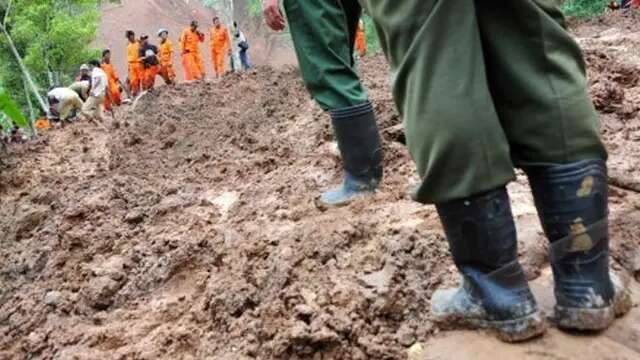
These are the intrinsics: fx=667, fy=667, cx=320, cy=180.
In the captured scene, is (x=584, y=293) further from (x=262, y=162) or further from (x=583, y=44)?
(x=583, y=44)

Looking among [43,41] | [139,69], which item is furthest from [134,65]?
[43,41]

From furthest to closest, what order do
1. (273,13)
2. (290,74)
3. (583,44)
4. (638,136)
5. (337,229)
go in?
(290,74)
(583,44)
(638,136)
(273,13)
(337,229)

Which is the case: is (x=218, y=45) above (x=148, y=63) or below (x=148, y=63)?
below

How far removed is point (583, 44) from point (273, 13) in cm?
394

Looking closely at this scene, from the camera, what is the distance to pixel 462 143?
1340 millimetres

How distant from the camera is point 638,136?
2.80 meters

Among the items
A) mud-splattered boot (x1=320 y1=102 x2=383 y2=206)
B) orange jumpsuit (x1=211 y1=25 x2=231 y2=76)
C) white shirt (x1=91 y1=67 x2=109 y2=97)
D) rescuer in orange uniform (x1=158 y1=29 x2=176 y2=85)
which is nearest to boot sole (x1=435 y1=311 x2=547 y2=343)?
mud-splattered boot (x1=320 y1=102 x2=383 y2=206)

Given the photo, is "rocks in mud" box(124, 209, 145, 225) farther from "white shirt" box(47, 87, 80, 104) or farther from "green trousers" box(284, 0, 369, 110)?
"white shirt" box(47, 87, 80, 104)

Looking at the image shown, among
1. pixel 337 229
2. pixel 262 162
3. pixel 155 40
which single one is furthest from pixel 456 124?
→ pixel 155 40

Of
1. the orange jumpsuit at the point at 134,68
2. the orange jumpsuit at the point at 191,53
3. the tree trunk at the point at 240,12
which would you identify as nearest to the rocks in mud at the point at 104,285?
the orange jumpsuit at the point at 134,68

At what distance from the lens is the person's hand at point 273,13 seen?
247cm

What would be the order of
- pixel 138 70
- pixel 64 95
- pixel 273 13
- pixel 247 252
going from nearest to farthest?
pixel 247 252
pixel 273 13
pixel 64 95
pixel 138 70

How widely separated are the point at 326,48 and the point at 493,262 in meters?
1.30

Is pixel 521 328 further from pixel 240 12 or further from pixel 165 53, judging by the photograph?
pixel 240 12
